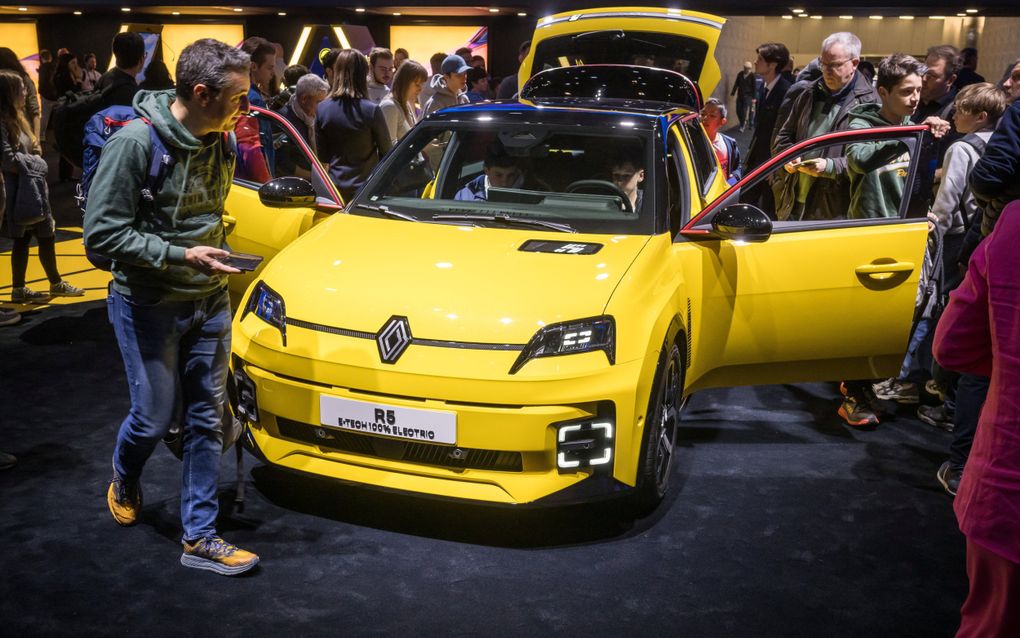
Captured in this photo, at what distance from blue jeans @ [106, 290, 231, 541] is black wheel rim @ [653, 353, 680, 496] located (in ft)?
5.37

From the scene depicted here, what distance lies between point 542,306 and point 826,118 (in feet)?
12.0

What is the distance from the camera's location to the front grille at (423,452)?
3.40m

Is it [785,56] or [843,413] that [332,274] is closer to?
[843,413]

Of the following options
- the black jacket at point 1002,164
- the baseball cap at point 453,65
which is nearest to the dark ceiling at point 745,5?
the baseball cap at point 453,65

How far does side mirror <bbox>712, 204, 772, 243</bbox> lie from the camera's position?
4.01 meters

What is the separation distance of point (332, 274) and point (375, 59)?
516 centimetres

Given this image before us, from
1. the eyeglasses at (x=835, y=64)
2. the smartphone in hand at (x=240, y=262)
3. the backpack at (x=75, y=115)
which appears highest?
the eyeglasses at (x=835, y=64)

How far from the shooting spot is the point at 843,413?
204 inches

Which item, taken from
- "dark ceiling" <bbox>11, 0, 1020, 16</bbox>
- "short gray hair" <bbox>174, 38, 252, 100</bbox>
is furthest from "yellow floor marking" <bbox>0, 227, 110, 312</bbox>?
"dark ceiling" <bbox>11, 0, 1020, 16</bbox>

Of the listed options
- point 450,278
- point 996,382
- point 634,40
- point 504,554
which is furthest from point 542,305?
point 634,40

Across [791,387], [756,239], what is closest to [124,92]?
[756,239]

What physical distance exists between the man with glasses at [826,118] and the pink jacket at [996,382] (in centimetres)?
367

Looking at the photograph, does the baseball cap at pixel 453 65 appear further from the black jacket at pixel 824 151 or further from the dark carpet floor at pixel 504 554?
the dark carpet floor at pixel 504 554

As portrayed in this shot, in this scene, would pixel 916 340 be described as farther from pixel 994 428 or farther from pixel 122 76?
pixel 122 76
